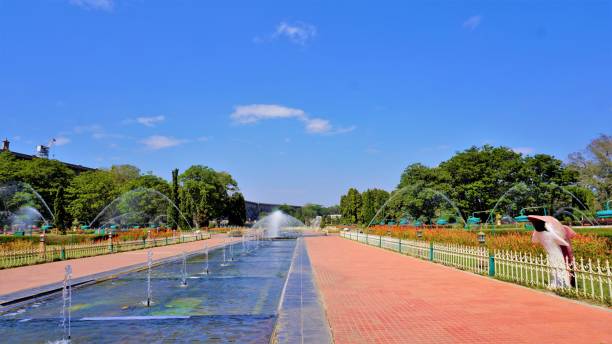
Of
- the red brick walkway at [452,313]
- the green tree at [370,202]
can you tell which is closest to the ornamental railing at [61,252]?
the red brick walkway at [452,313]

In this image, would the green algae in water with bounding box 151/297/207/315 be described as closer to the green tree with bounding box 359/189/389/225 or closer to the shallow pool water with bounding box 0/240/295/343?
the shallow pool water with bounding box 0/240/295/343

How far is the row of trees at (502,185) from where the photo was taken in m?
60.2

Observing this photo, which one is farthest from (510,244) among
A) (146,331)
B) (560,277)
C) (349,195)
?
(349,195)

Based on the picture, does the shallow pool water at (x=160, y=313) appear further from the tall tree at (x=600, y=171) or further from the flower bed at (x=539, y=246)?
the tall tree at (x=600, y=171)

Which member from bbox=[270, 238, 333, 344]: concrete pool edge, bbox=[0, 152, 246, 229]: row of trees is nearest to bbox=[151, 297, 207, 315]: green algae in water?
bbox=[270, 238, 333, 344]: concrete pool edge

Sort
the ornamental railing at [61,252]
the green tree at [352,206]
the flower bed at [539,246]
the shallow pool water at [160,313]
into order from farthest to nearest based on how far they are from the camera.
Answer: the green tree at [352,206]
the ornamental railing at [61,252]
the flower bed at [539,246]
the shallow pool water at [160,313]

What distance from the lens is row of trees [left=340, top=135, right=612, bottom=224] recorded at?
6016 centimetres

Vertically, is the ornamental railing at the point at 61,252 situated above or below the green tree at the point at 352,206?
below

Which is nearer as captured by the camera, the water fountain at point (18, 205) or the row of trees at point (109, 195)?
the water fountain at point (18, 205)

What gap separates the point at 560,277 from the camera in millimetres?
10789

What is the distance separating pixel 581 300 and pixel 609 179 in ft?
206

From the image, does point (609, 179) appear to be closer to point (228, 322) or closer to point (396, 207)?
point (396, 207)

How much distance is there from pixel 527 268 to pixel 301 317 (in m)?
7.15

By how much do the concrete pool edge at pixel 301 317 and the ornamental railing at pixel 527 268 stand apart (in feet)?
17.5
